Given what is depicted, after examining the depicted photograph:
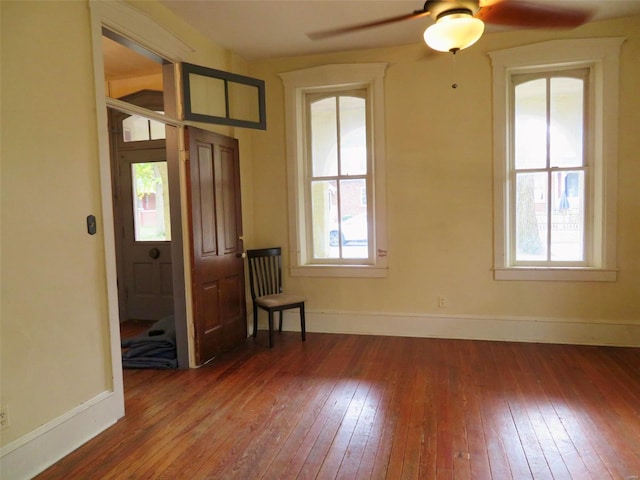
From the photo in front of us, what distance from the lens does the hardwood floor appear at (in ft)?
6.60

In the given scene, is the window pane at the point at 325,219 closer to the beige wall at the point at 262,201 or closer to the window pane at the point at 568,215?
the beige wall at the point at 262,201

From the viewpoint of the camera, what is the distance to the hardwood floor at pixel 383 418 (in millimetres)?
2012

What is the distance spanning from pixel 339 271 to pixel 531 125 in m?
2.34

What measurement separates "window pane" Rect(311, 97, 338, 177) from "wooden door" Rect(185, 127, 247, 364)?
2.85ft

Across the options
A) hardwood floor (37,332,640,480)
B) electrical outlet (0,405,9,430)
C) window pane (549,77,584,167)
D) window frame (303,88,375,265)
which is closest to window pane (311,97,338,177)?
window frame (303,88,375,265)

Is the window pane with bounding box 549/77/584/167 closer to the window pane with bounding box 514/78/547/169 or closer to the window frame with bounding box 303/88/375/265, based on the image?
the window pane with bounding box 514/78/547/169

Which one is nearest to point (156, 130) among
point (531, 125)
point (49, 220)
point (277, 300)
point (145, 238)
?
point (145, 238)

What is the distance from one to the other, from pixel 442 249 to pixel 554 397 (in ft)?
5.41

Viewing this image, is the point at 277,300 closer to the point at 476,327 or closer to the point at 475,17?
the point at 476,327

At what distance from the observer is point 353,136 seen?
4227mm

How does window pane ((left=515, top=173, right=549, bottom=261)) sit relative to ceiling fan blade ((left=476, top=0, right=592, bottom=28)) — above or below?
below

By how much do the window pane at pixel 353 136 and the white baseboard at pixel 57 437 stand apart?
2.96m

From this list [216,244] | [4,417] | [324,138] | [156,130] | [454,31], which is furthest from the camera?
[156,130]

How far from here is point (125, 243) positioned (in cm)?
489
